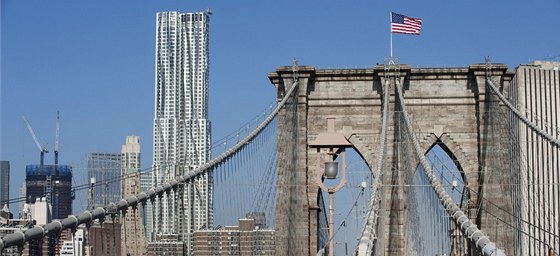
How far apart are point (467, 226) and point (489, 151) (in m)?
24.5

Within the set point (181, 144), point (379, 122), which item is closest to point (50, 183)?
point (181, 144)

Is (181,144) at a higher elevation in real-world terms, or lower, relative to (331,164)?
higher

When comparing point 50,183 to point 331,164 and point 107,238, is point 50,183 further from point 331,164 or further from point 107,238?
point 331,164

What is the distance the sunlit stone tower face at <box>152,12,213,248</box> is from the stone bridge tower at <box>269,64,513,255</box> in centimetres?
317

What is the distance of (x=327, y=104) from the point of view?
47.7 meters

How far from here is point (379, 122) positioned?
47562 millimetres

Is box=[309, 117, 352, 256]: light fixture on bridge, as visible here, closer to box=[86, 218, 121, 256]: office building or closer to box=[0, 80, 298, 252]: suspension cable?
box=[0, 80, 298, 252]: suspension cable

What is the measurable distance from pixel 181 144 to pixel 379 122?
18.9m

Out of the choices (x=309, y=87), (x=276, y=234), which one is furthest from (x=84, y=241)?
(x=309, y=87)

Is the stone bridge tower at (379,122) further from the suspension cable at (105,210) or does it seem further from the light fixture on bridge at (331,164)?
the light fixture on bridge at (331,164)

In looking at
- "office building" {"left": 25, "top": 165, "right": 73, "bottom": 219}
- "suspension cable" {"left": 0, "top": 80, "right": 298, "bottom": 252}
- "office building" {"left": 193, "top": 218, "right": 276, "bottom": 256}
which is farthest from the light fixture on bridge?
"office building" {"left": 25, "top": 165, "right": 73, "bottom": 219}

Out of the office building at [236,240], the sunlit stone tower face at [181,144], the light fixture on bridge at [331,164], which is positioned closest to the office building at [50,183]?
the sunlit stone tower face at [181,144]

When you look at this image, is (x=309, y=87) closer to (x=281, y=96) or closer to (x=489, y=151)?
(x=281, y=96)

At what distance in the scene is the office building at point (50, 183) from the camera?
116 meters
